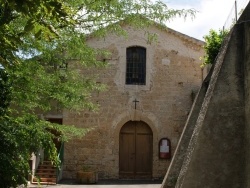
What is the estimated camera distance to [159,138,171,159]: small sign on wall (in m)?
17.6

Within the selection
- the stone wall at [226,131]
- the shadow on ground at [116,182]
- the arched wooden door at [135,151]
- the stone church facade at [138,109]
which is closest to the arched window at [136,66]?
the stone church facade at [138,109]

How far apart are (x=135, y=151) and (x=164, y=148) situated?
147cm

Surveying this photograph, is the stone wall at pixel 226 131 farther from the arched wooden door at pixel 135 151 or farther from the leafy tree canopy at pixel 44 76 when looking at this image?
the arched wooden door at pixel 135 151

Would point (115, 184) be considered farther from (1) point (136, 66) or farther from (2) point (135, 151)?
(1) point (136, 66)

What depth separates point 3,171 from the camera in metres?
5.35

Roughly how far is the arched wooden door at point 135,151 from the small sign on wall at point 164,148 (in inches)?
23.0

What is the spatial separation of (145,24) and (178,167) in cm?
287

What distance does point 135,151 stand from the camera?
59.6 ft

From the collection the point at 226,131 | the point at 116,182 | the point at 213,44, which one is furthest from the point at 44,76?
the point at 116,182

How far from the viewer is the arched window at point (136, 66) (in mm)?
18531

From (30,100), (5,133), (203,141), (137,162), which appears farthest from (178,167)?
(137,162)

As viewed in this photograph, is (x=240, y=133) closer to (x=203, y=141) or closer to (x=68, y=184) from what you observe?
(x=203, y=141)

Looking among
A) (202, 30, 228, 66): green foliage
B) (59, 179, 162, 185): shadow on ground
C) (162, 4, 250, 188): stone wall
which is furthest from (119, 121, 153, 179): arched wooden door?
(162, 4, 250, 188): stone wall

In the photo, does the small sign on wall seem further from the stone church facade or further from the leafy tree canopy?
the leafy tree canopy
